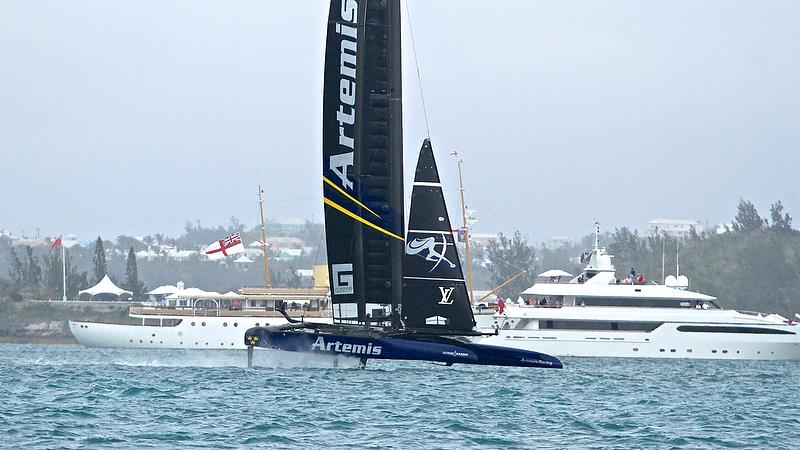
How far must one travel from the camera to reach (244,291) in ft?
207

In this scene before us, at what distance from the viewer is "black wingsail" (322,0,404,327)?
102 ft

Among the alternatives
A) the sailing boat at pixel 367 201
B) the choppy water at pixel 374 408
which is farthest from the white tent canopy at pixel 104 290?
the sailing boat at pixel 367 201

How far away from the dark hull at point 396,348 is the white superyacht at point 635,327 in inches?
892

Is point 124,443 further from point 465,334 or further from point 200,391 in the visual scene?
point 465,334

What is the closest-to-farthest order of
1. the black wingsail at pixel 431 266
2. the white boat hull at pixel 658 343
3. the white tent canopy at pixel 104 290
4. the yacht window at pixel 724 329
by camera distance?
the black wingsail at pixel 431 266
the white boat hull at pixel 658 343
the yacht window at pixel 724 329
the white tent canopy at pixel 104 290

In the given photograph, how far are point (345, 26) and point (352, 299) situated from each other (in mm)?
6443

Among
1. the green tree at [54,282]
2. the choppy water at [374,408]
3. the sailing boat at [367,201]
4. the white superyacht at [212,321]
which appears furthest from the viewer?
the green tree at [54,282]

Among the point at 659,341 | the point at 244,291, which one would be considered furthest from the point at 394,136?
the point at 244,291

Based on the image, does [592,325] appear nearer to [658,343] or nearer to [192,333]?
[658,343]

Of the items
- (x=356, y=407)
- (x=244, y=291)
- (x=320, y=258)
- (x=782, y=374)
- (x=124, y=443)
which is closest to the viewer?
(x=124, y=443)

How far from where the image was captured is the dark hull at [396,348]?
29.8m

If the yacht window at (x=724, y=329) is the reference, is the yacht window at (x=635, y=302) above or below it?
above

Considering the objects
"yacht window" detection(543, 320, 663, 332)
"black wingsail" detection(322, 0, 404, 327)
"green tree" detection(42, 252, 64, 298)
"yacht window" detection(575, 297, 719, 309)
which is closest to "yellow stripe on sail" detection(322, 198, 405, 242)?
"black wingsail" detection(322, 0, 404, 327)

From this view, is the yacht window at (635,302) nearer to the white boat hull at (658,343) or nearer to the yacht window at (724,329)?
the white boat hull at (658,343)
